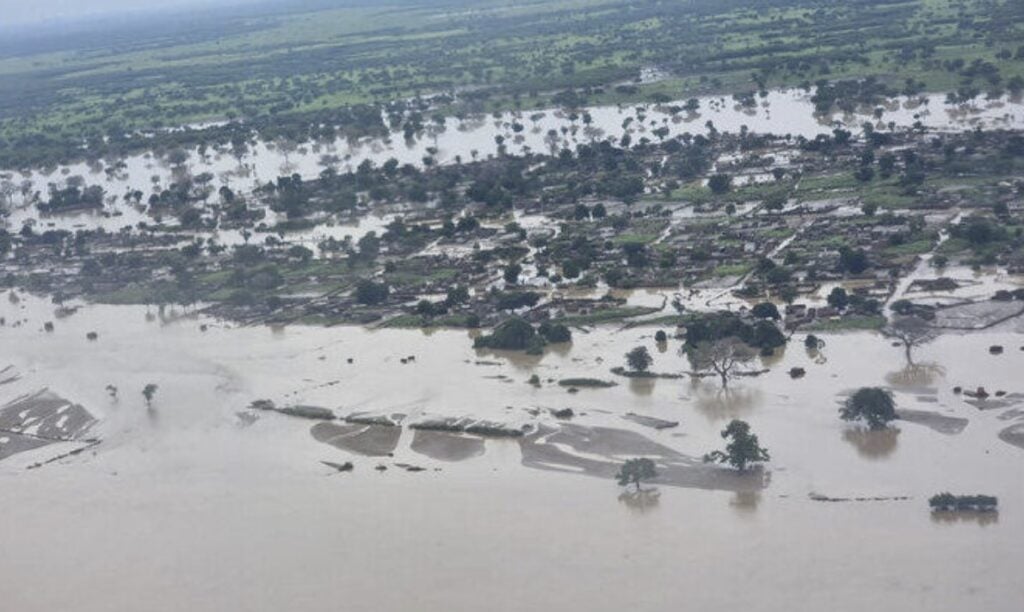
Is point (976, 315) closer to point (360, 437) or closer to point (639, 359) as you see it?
point (639, 359)

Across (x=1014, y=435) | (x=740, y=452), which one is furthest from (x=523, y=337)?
(x=1014, y=435)

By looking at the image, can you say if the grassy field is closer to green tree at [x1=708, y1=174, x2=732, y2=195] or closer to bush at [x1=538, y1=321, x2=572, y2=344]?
green tree at [x1=708, y1=174, x2=732, y2=195]

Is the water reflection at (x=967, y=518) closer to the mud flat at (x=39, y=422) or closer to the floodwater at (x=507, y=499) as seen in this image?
the floodwater at (x=507, y=499)

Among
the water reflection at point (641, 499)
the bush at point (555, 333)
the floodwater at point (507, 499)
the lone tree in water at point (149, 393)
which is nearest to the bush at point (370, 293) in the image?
the floodwater at point (507, 499)

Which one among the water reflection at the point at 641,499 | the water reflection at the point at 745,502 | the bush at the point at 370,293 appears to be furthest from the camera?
the bush at the point at 370,293

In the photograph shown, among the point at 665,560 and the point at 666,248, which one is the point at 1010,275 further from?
the point at 665,560

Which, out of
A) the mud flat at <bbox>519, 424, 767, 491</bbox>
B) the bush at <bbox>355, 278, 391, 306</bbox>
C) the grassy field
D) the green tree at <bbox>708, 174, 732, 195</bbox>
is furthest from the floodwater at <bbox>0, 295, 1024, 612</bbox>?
the grassy field
